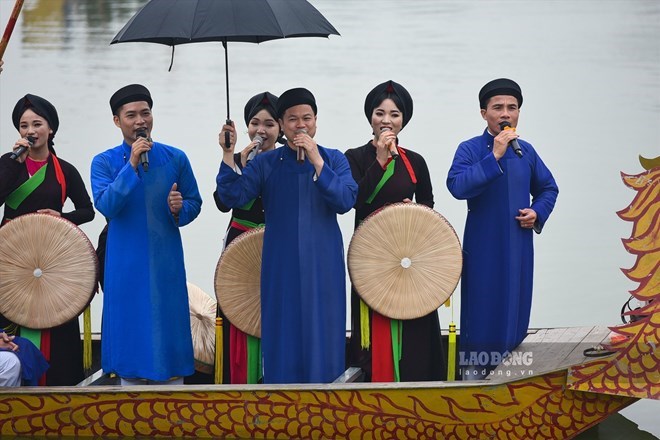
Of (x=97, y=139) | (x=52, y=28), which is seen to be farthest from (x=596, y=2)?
(x=97, y=139)

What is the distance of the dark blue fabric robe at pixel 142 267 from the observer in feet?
23.5

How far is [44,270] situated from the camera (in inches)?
287

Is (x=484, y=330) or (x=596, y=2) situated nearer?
(x=484, y=330)

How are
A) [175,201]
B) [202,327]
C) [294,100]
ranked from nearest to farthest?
[294,100]
[175,201]
[202,327]

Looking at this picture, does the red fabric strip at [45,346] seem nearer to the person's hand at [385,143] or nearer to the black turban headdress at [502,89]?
the person's hand at [385,143]

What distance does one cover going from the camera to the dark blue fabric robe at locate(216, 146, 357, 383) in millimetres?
6988

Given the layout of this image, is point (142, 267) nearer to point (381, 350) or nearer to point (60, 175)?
point (60, 175)

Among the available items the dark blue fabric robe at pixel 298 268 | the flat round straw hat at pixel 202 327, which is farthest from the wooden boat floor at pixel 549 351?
the flat round straw hat at pixel 202 327

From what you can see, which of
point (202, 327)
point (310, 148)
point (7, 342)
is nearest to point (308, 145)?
point (310, 148)

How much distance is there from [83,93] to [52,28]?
419 centimetres

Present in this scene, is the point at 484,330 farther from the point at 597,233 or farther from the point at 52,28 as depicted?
the point at 52,28

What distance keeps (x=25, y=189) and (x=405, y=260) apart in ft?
5.90

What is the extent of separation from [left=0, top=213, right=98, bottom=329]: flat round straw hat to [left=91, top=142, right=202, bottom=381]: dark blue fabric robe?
5.2 inches

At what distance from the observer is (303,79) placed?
56.1 feet
